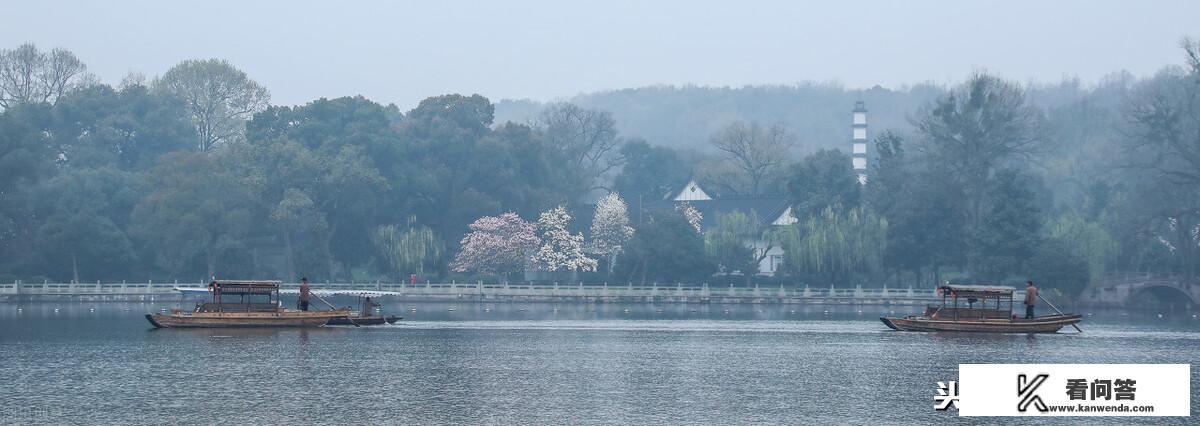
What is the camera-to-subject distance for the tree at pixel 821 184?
109 meters

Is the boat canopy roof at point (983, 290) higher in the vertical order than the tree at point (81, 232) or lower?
lower

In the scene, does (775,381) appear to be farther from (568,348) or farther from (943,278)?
(943,278)

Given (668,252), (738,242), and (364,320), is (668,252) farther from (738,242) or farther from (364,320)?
(364,320)

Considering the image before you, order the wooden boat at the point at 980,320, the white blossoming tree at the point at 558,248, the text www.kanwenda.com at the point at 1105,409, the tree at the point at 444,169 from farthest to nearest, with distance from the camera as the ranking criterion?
Result: the tree at the point at 444,169
the white blossoming tree at the point at 558,248
the wooden boat at the point at 980,320
the text www.kanwenda.com at the point at 1105,409

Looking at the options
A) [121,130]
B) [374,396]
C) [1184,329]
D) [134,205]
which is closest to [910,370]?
[374,396]

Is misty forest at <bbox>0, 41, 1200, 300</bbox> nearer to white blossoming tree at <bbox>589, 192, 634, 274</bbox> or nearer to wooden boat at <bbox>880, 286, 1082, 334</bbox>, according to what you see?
white blossoming tree at <bbox>589, 192, 634, 274</bbox>

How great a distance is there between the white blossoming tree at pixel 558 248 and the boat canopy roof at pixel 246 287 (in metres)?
44.7

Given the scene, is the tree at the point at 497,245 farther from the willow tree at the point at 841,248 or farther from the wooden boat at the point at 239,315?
the wooden boat at the point at 239,315

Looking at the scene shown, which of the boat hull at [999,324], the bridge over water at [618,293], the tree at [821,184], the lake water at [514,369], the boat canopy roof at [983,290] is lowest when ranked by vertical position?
the lake water at [514,369]

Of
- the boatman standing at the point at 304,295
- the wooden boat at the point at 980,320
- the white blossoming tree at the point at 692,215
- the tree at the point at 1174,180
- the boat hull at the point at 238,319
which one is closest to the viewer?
the boat hull at the point at 238,319

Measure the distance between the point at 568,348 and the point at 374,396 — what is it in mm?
16742

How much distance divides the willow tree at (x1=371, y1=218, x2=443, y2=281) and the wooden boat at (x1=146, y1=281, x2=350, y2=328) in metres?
39.9

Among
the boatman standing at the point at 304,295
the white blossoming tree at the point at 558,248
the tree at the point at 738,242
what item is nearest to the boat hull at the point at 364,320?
the boatman standing at the point at 304,295

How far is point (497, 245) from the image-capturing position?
105 metres
